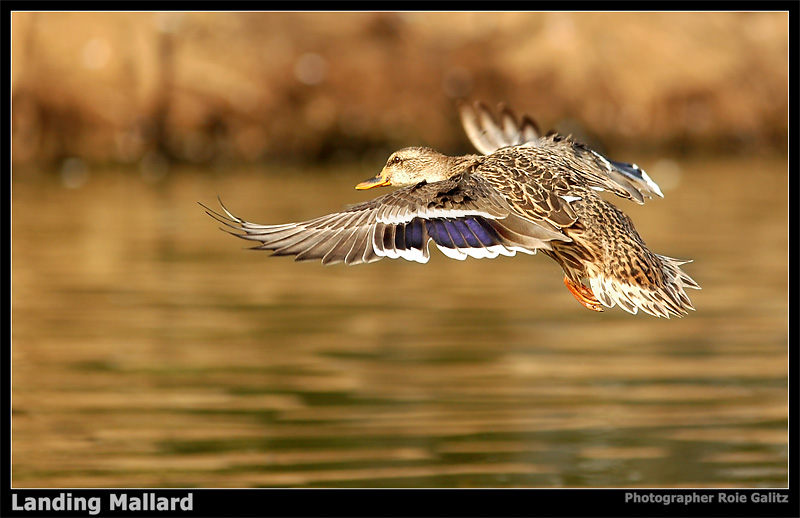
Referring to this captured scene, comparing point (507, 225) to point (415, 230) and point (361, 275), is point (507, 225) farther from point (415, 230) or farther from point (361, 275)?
point (361, 275)

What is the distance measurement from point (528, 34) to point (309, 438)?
1636 cm

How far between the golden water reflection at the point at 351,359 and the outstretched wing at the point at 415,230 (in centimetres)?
730

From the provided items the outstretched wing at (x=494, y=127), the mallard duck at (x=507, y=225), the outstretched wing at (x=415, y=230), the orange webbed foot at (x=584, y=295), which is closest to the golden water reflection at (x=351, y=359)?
the outstretched wing at (x=494, y=127)

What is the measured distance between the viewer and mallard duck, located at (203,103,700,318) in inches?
239

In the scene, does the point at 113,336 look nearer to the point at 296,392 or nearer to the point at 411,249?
the point at 296,392

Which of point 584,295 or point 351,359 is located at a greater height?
point 351,359

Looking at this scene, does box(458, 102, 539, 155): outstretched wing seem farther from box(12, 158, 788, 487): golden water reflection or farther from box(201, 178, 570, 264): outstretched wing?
box(12, 158, 788, 487): golden water reflection

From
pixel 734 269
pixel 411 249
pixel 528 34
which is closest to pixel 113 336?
pixel 734 269

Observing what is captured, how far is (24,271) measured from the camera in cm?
2381

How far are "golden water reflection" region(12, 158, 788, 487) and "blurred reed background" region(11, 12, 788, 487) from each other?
53mm

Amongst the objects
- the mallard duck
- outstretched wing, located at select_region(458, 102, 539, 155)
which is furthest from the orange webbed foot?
outstretched wing, located at select_region(458, 102, 539, 155)

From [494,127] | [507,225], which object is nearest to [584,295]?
[507,225]

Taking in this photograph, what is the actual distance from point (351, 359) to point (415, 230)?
41.2 feet

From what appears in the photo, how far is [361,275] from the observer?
25.7 metres
